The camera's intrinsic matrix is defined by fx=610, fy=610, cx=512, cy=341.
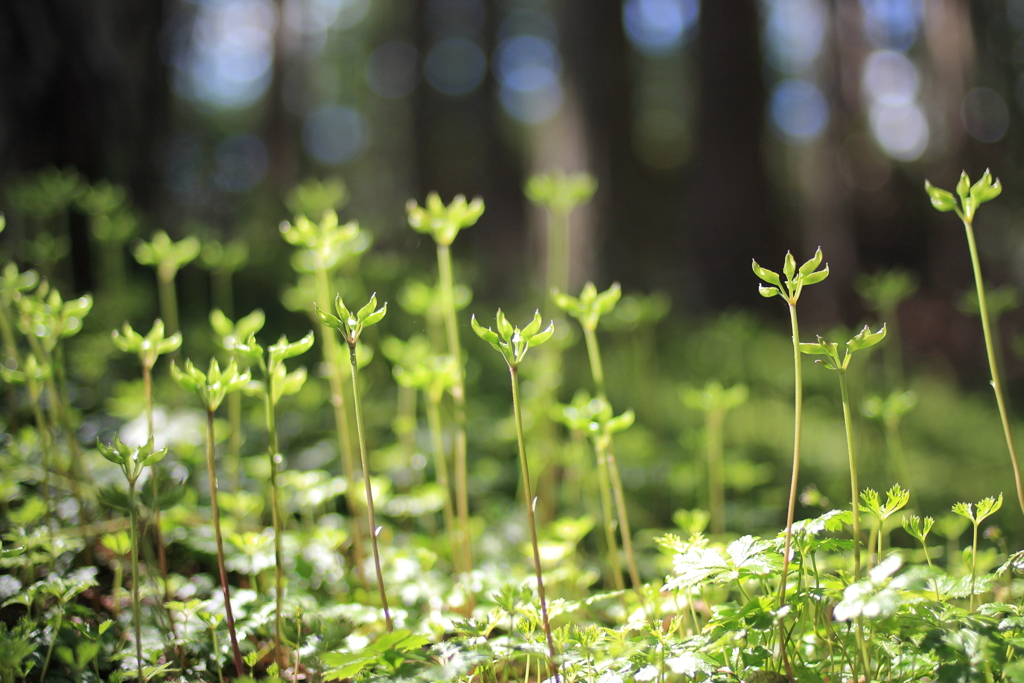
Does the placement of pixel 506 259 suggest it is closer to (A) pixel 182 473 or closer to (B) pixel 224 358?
(B) pixel 224 358

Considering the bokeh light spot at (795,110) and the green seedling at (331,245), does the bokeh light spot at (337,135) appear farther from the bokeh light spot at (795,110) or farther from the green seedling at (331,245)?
the green seedling at (331,245)

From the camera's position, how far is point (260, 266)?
195 inches

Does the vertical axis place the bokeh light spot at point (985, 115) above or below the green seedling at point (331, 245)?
above

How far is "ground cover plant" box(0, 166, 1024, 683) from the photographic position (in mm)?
1043

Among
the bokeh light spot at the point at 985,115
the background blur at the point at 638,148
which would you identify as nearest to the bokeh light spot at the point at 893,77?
the background blur at the point at 638,148

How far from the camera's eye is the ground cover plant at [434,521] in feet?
3.42

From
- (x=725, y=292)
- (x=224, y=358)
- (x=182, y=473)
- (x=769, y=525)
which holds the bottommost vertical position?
(x=769, y=525)

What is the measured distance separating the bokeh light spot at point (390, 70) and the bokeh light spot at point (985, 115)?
1038 cm

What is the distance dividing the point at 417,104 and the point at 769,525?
10.3m

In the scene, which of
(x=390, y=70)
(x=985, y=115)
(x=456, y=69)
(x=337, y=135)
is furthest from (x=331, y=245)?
(x=337, y=135)

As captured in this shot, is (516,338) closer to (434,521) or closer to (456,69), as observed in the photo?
(434,521)

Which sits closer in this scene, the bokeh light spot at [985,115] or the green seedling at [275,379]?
the green seedling at [275,379]

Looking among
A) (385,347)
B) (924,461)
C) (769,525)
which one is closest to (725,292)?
(924,461)

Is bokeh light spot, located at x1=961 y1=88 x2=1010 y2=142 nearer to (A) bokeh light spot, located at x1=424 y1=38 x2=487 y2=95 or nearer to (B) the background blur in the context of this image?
(B) the background blur
